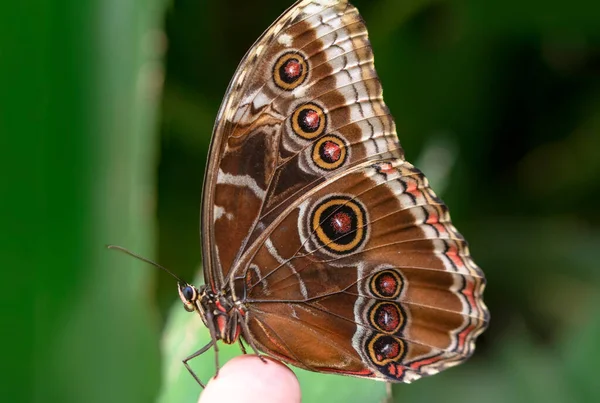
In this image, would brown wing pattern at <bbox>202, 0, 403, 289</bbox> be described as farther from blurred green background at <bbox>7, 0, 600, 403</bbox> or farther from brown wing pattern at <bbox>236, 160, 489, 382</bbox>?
blurred green background at <bbox>7, 0, 600, 403</bbox>

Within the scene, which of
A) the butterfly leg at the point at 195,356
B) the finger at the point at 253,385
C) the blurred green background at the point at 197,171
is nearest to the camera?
the finger at the point at 253,385

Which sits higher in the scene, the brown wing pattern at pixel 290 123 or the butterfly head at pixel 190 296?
the brown wing pattern at pixel 290 123

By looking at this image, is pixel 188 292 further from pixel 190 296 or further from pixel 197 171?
pixel 197 171

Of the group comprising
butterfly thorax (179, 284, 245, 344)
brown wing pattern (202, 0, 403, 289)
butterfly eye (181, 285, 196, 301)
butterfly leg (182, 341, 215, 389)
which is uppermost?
brown wing pattern (202, 0, 403, 289)

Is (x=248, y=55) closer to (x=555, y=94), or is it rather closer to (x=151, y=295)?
(x=151, y=295)

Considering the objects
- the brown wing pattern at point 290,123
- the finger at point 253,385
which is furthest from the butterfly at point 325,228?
the finger at point 253,385

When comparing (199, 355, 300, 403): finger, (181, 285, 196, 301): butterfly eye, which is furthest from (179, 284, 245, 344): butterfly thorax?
(199, 355, 300, 403): finger

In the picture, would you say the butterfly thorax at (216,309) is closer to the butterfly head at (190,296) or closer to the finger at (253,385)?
the butterfly head at (190,296)

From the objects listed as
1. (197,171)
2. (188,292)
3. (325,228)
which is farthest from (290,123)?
(197,171)
